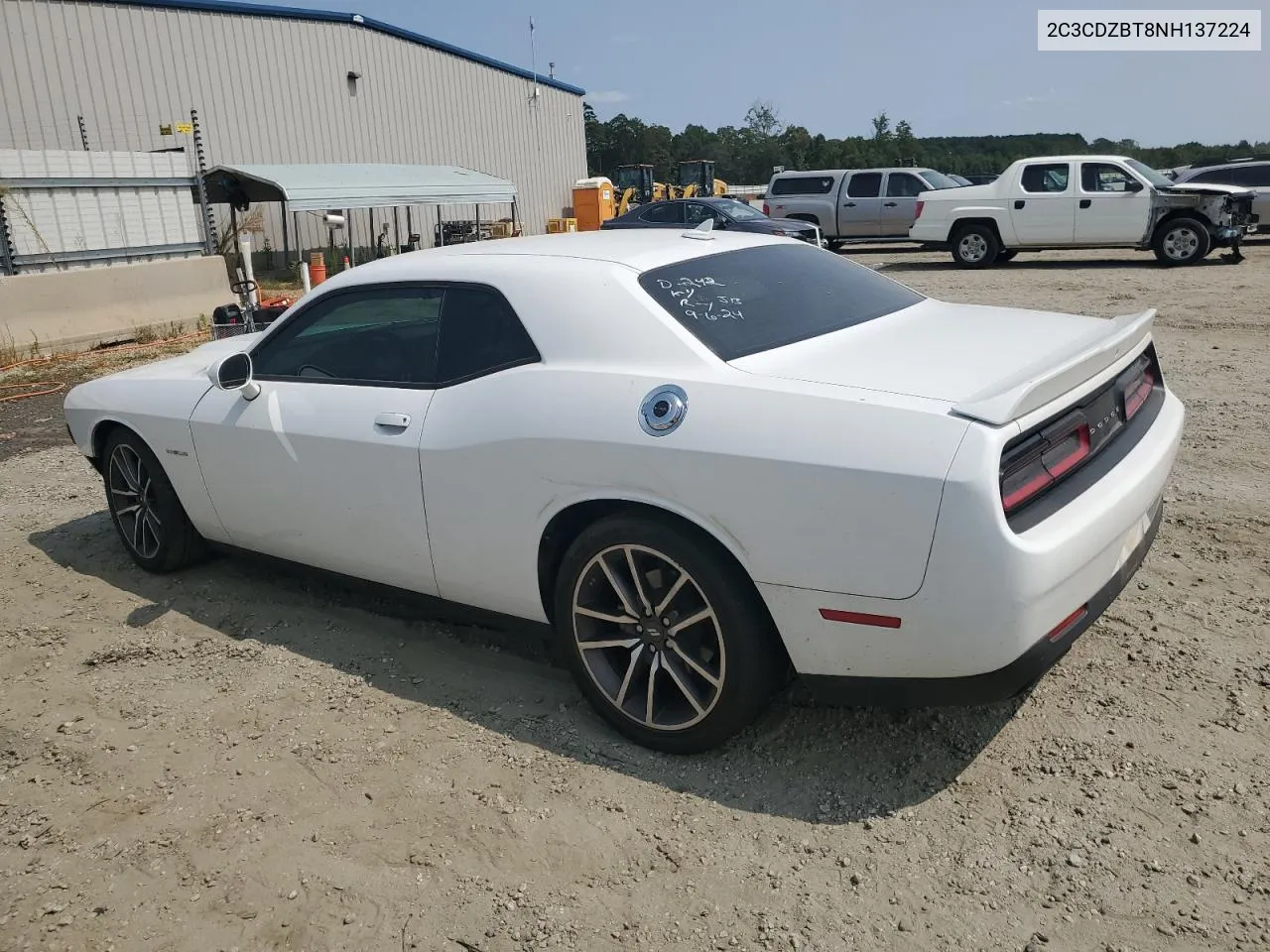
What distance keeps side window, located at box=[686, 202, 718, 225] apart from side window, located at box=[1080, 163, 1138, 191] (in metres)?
7.05

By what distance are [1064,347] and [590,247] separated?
1.65 meters

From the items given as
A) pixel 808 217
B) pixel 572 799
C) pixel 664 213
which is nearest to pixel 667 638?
pixel 572 799

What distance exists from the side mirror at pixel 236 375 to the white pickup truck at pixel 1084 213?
15943 millimetres

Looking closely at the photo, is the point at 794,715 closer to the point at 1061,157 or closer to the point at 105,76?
the point at 1061,157

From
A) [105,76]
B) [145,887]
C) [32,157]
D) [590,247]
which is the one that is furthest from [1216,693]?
[105,76]

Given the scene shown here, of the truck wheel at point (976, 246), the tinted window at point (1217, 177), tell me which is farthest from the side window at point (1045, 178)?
the tinted window at point (1217, 177)

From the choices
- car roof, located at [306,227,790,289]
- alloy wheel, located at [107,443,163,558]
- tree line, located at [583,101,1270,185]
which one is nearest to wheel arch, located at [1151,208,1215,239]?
car roof, located at [306,227,790,289]

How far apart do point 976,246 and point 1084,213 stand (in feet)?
6.18

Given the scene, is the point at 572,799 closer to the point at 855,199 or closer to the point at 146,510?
the point at 146,510

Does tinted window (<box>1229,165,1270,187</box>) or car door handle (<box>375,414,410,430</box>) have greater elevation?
tinted window (<box>1229,165,1270,187</box>)

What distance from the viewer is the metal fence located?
39.7 feet

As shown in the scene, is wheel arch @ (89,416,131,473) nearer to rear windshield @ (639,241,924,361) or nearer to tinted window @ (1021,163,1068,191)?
rear windshield @ (639,241,924,361)

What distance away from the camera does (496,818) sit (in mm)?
2963

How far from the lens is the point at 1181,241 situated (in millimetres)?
16281
